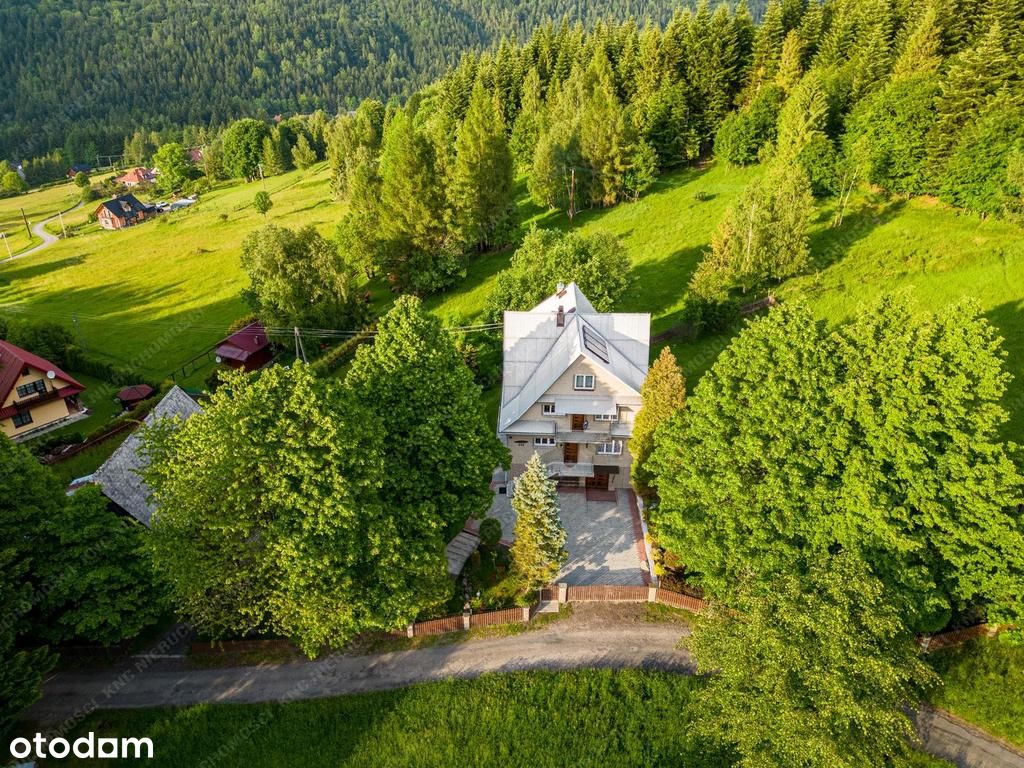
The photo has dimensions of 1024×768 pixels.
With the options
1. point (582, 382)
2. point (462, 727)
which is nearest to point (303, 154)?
point (582, 382)

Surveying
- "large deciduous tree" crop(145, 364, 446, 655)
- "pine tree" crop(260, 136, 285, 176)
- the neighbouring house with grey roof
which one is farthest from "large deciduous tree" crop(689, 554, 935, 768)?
"pine tree" crop(260, 136, 285, 176)

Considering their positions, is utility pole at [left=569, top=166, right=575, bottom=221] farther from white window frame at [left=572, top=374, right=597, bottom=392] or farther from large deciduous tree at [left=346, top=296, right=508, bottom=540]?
large deciduous tree at [left=346, top=296, right=508, bottom=540]

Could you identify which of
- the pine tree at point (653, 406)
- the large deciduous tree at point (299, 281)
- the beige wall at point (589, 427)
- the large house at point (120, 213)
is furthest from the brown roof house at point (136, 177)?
the pine tree at point (653, 406)

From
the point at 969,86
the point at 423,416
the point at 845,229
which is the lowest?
the point at 845,229

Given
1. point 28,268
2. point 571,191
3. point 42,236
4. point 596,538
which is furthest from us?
point 42,236

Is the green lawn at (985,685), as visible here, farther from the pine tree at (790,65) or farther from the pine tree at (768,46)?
the pine tree at (768,46)

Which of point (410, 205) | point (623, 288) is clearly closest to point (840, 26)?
point (623, 288)

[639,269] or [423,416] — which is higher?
[423,416]

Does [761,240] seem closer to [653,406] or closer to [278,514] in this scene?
[653,406]
